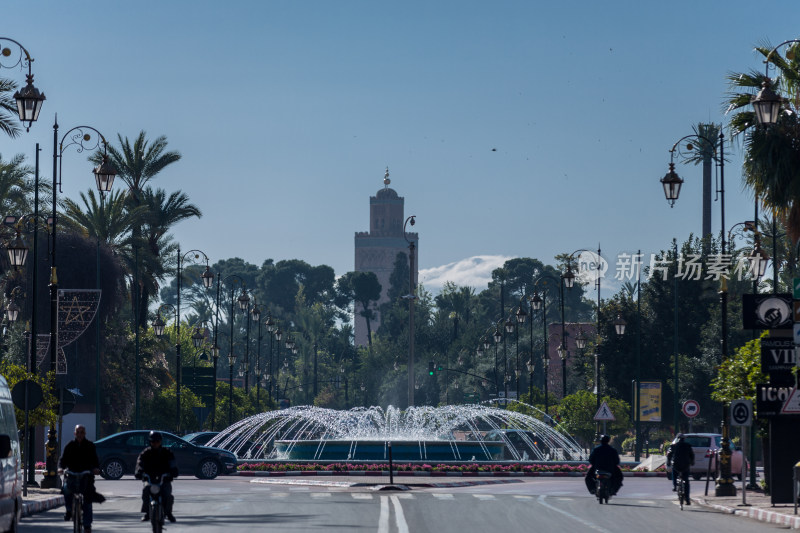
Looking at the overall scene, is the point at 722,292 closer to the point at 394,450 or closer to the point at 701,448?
the point at 701,448

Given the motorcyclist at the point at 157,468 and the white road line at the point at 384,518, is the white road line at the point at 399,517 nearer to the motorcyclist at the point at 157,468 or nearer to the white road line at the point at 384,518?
the white road line at the point at 384,518

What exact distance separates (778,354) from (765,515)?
407 cm

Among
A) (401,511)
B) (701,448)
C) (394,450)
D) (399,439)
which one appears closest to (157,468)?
(401,511)

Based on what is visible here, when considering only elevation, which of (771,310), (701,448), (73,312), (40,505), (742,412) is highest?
(73,312)

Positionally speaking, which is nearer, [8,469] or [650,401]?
[8,469]

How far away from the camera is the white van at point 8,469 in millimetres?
14520

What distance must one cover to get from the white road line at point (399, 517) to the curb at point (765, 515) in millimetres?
6323

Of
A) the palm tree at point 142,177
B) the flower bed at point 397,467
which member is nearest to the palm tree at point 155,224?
the palm tree at point 142,177

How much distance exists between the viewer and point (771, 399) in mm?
26703

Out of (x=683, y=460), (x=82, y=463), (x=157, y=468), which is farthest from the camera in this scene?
(x=683, y=460)

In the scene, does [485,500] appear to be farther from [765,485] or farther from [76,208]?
[76,208]

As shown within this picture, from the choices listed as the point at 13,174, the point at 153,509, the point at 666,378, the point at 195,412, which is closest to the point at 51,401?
the point at 153,509

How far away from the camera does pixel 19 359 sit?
5675 centimetres

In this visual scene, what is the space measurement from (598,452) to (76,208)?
39389mm
